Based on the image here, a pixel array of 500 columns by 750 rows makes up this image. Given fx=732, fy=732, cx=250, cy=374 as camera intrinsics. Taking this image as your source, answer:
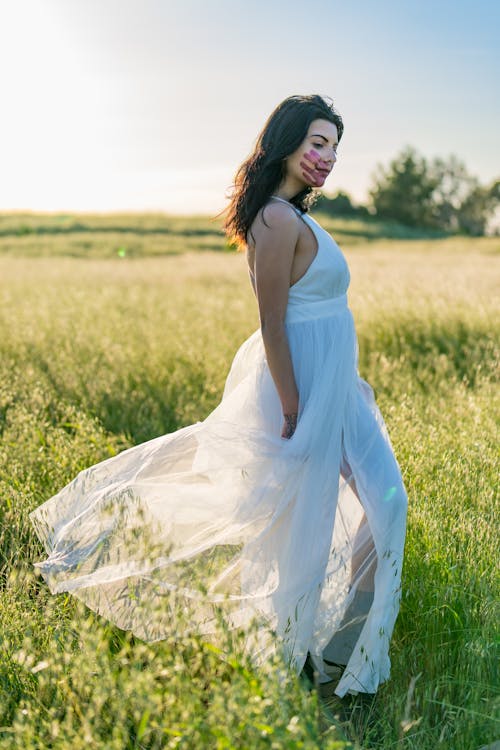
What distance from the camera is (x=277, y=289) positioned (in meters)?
2.62

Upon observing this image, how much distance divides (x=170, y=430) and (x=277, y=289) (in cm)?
286

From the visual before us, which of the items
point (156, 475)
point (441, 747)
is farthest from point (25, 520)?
point (441, 747)

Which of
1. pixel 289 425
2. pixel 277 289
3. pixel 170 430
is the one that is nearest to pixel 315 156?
pixel 277 289

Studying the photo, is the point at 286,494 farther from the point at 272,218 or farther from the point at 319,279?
the point at 272,218

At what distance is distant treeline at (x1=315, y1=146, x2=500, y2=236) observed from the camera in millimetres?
75000

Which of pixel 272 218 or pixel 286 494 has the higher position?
pixel 272 218

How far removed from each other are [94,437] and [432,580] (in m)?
2.18

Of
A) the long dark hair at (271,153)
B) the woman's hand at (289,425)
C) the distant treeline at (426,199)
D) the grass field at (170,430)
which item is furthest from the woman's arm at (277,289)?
the distant treeline at (426,199)

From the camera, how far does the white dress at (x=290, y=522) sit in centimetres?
254

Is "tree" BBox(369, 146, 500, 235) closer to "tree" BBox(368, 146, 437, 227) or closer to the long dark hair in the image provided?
"tree" BBox(368, 146, 437, 227)

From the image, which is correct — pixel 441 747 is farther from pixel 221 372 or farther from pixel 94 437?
pixel 221 372

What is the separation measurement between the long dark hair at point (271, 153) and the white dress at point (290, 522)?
205mm

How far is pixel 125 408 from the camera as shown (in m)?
5.59

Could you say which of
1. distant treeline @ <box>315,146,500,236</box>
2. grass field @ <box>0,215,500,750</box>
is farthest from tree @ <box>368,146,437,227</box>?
grass field @ <box>0,215,500,750</box>
